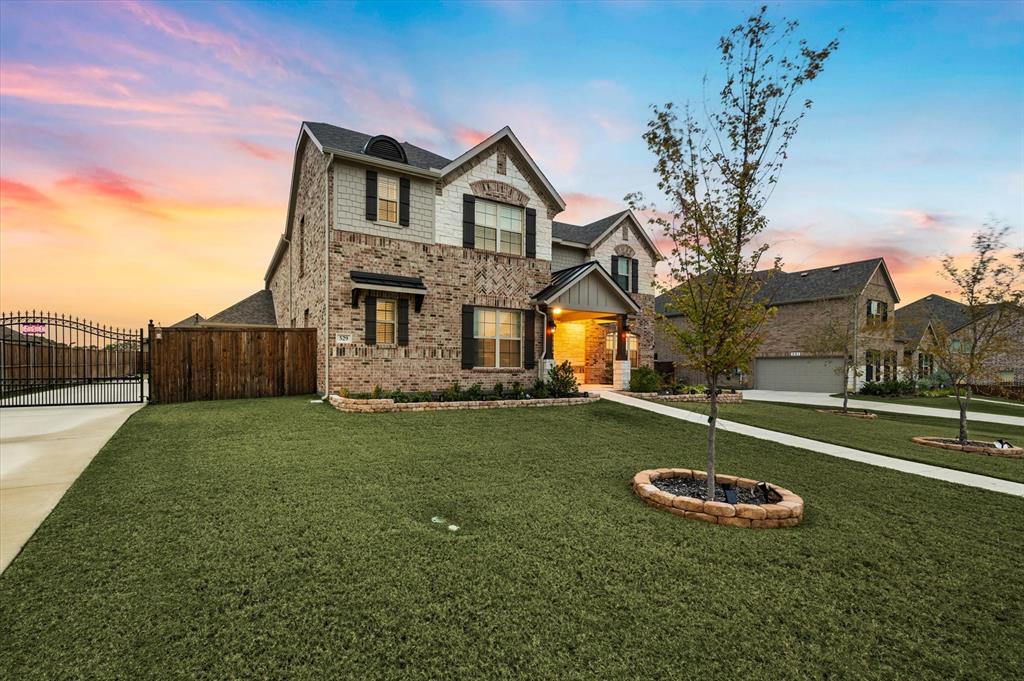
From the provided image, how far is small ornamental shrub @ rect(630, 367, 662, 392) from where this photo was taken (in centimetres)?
1483

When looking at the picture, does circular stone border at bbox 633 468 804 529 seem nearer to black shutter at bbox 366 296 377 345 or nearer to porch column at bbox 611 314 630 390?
black shutter at bbox 366 296 377 345

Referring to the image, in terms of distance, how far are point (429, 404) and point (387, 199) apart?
6428 mm

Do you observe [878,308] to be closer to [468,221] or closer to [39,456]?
[468,221]

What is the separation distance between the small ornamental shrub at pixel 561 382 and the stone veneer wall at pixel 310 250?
7.08 m

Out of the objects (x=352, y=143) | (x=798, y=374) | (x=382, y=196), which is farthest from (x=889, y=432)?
(x=798, y=374)

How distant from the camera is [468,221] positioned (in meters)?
13.0

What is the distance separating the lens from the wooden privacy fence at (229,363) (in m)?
10.8

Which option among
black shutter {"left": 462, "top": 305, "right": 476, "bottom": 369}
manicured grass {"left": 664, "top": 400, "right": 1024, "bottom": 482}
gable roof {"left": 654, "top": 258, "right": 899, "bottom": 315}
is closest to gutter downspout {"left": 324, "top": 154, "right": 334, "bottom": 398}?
black shutter {"left": 462, "top": 305, "right": 476, "bottom": 369}

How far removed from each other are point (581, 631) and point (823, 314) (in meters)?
30.3

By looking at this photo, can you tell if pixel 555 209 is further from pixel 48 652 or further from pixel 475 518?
pixel 48 652

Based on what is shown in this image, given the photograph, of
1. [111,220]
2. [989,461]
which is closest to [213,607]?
[989,461]

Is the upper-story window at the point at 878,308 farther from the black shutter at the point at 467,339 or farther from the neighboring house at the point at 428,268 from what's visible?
the black shutter at the point at 467,339

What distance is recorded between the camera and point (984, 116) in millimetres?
10992

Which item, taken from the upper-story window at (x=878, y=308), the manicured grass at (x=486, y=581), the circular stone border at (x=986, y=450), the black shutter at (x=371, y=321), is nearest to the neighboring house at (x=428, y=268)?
the black shutter at (x=371, y=321)
